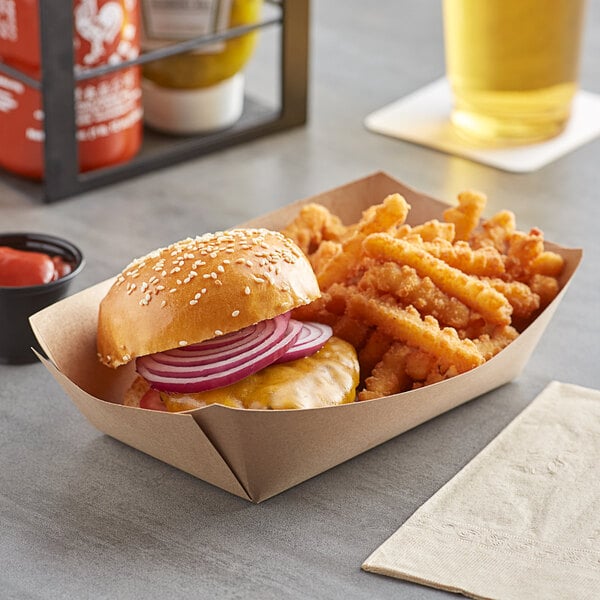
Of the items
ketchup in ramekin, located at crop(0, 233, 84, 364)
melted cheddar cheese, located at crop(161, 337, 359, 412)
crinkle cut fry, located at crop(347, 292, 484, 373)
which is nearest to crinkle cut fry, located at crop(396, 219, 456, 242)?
crinkle cut fry, located at crop(347, 292, 484, 373)

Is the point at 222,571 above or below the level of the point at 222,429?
below

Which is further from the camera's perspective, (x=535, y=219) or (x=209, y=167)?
(x=209, y=167)

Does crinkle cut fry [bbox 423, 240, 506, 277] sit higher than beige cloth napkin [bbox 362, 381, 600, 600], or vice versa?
crinkle cut fry [bbox 423, 240, 506, 277]

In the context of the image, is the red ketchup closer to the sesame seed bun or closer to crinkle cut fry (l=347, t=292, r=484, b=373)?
the sesame seed bun

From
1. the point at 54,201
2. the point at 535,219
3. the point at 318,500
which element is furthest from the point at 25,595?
the point at 535,219

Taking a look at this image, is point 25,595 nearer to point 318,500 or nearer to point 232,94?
point 318,500
